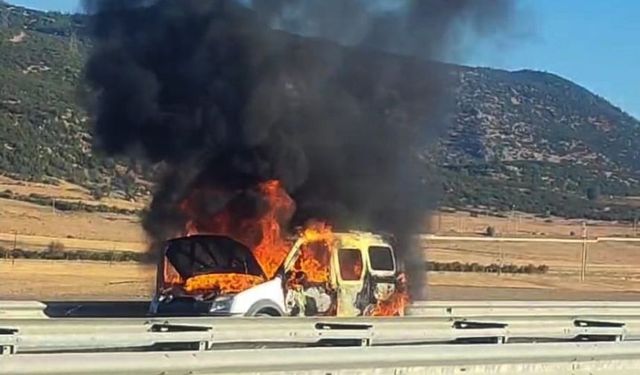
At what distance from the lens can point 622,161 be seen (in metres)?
162

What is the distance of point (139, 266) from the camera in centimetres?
3600

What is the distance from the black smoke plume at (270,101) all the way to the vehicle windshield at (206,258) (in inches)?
75.6

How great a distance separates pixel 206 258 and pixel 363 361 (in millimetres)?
8446

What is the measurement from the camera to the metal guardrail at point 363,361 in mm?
8539

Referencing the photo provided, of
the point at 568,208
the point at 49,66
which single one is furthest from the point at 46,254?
the point at 568,208

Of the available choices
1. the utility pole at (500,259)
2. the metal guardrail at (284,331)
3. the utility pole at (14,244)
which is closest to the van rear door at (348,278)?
the metal guardrail at (284,331)

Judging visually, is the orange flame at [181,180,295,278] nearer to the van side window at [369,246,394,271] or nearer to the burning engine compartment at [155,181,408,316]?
the burning engine compartment at [155,181,408,316]

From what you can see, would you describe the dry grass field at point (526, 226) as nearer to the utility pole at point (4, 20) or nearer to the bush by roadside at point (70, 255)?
the bush by roadside at point (70, 255)

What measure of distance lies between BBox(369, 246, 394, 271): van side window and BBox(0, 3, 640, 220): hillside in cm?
442

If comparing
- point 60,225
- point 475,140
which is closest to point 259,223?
point 60,225

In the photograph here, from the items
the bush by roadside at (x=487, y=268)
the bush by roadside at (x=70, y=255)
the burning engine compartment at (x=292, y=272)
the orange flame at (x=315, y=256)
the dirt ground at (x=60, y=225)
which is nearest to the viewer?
the burning engine compartment at (x=292, y=272)

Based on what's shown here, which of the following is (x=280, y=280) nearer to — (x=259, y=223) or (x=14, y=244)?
(x=259, y=223)

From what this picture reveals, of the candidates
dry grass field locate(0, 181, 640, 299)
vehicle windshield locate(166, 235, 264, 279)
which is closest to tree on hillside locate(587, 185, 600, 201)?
A: dry grass field locate(0, 181, 640, 299)

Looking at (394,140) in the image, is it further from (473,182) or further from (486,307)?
(473,182)
